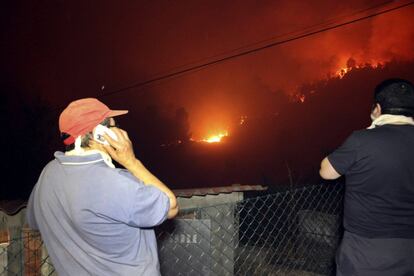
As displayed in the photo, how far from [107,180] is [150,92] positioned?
138ft

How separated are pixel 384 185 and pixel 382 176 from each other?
7cm

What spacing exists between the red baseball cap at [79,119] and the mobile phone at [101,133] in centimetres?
3

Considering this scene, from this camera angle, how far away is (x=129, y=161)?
2104 millimetres

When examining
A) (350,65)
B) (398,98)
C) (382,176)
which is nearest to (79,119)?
(382,176)

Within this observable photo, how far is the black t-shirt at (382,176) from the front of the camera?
2486 millimetres

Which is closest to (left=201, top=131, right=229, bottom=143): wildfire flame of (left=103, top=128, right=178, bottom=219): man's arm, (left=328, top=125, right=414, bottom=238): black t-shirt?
(left=328, top=125, right=414, bottom=238): black t-shirt

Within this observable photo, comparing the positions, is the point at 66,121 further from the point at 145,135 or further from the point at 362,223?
the point at 145,135

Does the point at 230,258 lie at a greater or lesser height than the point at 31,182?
greater

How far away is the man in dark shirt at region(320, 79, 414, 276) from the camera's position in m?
2.49

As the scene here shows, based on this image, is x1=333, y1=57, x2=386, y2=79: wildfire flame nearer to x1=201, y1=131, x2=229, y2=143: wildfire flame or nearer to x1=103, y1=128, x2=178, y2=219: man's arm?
x1=201, y1=131, x2=229, y2=143: wildfire flame

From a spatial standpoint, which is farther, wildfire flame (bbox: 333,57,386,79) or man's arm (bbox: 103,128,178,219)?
wildfire flame (bbox: 333,57,386,79)

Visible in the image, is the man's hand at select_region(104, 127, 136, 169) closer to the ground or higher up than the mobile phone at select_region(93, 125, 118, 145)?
closer to the ground

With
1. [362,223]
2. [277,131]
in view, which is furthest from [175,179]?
[362,223]

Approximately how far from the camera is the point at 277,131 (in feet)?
107
